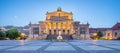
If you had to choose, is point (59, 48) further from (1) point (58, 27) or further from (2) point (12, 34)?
(1) point (58, 27)

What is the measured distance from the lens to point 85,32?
105938 millimetres

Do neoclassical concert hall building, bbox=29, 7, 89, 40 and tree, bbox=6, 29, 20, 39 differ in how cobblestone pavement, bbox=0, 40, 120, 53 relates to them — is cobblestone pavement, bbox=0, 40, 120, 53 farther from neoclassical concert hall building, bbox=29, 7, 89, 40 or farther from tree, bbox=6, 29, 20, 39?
neoclassical concert hall building, bbox=29, 7, 89, 40

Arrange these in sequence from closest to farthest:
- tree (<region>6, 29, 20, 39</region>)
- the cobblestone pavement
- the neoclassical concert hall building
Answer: the cobblestone pavement
tree (<region>6, 29, 20, 39</region>)
the neoclassical concert hall building

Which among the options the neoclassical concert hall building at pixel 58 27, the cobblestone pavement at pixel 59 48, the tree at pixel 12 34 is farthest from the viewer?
the neoclassical concert hall building at pixel 58 27

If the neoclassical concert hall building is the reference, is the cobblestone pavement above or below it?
below

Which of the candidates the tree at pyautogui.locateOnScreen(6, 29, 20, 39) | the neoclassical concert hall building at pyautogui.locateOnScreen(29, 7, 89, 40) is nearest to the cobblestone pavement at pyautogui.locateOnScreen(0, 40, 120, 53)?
the tree at pyautogui.locateOnScreen(6, 29, 20, 39)

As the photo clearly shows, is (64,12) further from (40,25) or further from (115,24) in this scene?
(115,24)

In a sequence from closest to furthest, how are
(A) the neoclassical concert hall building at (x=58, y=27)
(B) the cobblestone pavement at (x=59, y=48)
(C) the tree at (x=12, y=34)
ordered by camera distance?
(B) the cobblestone pavement at (x=59, y=48)
(C) the tree at (x=12, y=34)
(A) the neoclassical concert hall building at (x=58, y=27)

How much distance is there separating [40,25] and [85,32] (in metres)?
19.9

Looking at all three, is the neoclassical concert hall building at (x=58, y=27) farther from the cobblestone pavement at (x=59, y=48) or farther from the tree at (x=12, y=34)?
the cobblestone pavement at (x=59, y=48)

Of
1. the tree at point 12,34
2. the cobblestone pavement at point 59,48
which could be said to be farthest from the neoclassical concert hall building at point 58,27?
the cobblestone pavement at point 59,48

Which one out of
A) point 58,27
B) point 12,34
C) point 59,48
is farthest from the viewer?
point 58,27

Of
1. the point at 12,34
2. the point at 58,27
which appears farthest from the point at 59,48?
the point at 58,27

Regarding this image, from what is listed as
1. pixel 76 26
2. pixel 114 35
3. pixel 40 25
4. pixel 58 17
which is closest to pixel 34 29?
pixel 40 25
